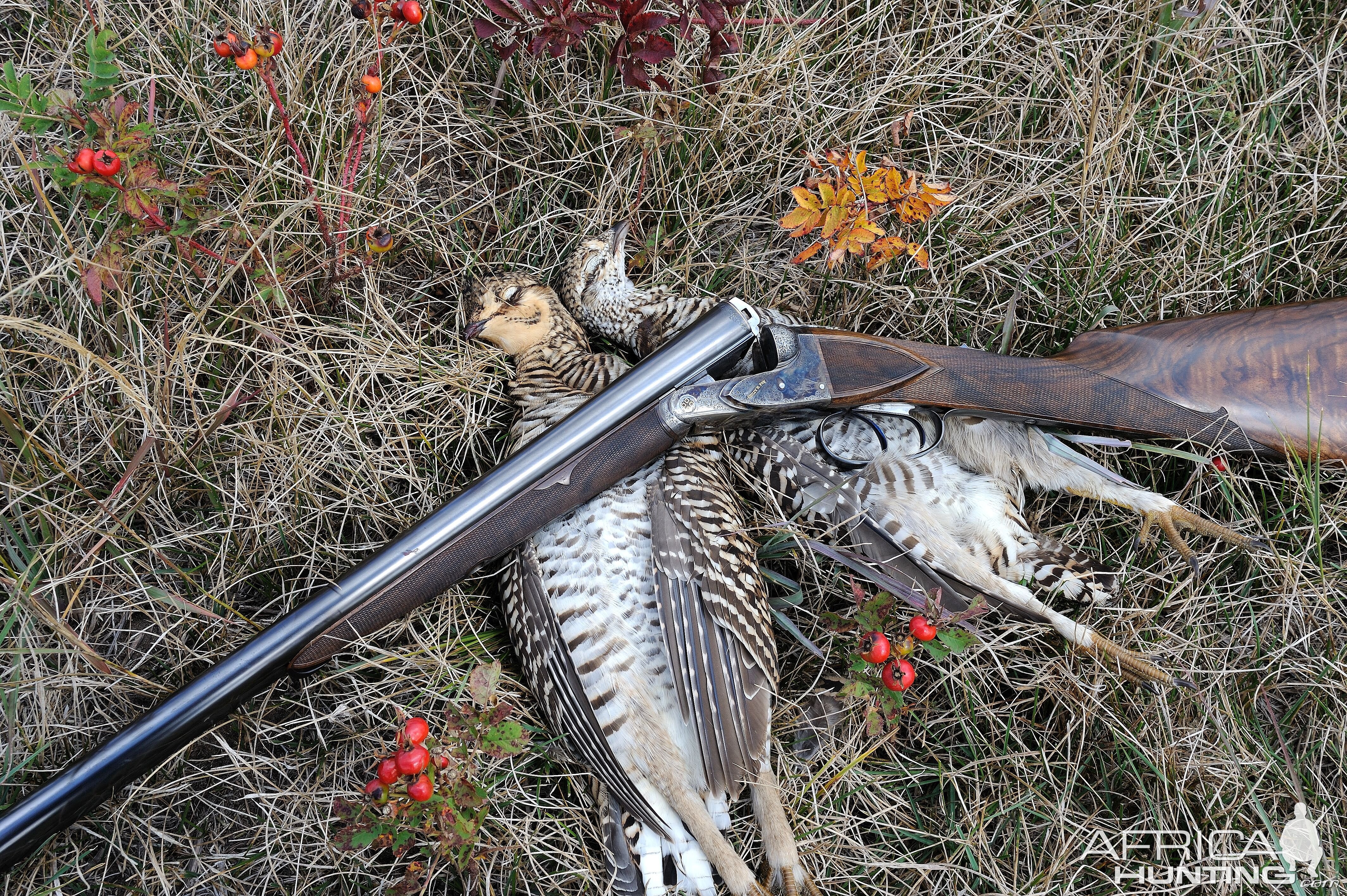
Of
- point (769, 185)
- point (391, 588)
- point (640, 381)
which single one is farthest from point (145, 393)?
point (769, 185)

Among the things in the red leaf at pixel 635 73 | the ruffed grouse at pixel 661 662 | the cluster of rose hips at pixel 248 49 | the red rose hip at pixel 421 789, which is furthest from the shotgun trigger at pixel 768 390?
the cluster of rose hips at pixel 248 49

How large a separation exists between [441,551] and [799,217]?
5.45 ft

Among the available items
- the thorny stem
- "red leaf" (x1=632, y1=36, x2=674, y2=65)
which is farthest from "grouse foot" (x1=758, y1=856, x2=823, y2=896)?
"red leaf" (x1=632, y1=36, x2=674, y2=65)

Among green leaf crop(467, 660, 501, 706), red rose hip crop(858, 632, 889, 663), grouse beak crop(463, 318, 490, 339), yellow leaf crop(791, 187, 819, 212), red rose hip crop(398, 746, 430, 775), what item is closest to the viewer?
red rose hip crop(398, 746, 430, 775)

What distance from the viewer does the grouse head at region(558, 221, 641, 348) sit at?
10.7 ft

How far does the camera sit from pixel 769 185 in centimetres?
347

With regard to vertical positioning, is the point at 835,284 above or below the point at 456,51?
below

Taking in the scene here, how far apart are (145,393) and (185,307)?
33 cm

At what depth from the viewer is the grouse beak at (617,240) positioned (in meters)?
3.27

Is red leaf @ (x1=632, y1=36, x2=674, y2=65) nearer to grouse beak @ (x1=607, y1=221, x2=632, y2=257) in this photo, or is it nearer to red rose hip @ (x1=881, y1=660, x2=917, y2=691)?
grouse beak @ (x1=607, y1=221, x2=632, y2=257)

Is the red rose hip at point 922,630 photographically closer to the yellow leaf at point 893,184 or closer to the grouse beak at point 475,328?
the yellow leaf at point 893,184

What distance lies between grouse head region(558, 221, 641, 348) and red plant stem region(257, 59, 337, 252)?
2.85 feet

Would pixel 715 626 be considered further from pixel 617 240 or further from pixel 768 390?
pixel 617 240

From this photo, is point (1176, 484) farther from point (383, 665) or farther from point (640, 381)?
point (383, 665)
